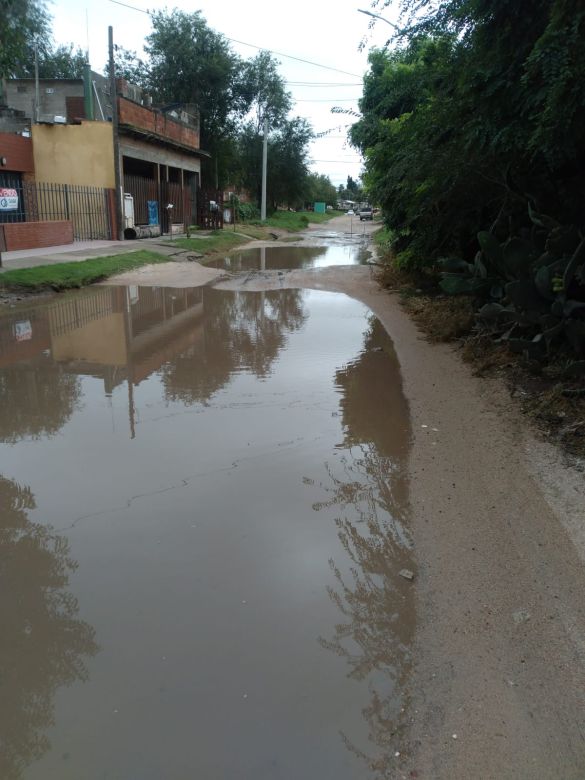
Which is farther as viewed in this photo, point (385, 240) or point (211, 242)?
point (385, 240)

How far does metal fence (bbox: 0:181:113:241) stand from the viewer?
22.7 meters

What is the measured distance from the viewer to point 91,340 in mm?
10016

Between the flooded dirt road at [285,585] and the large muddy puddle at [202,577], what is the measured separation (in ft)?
0.05

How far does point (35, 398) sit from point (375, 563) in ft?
15.7

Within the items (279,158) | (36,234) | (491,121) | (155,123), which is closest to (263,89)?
(279,158)

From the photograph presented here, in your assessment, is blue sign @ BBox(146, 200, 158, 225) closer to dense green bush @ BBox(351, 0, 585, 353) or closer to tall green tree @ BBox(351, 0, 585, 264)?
tall green tree @ BBox(351, 0, 585, 264)

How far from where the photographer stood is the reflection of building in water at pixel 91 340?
7.73 m

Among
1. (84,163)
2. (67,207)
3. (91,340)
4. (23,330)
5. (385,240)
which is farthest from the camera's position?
(385,240)

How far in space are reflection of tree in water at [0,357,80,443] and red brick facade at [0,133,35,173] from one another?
676 inches

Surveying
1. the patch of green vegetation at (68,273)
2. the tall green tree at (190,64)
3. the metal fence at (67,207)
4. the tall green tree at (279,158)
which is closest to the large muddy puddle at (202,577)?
the patch of green vegetation at (68,273)

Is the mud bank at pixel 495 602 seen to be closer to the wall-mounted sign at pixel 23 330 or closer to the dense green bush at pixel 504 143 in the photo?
the dense green bush at pixel 504 143

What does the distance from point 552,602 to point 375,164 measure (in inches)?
460

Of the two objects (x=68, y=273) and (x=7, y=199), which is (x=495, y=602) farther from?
(x=7, y=199)

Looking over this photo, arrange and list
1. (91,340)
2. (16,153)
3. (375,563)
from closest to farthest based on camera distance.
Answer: (375,563)
(91,340)
(16,153)
